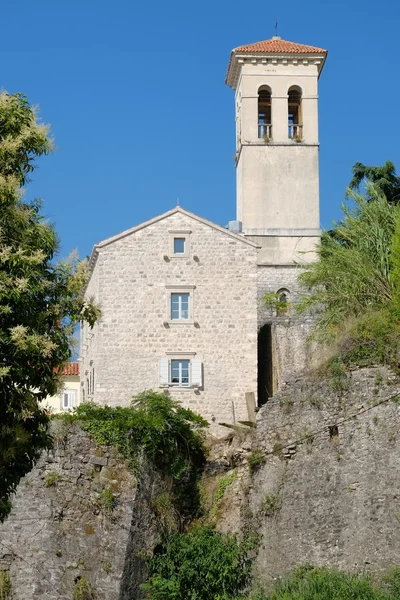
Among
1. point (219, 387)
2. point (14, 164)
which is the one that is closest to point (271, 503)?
point (219, 387)

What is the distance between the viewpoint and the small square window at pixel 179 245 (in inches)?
1539

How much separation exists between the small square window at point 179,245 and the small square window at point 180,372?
12.4ft

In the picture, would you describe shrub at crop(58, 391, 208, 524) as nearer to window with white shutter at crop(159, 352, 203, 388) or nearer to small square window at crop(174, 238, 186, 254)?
window with white shutter at crop(159, 352, 203, 388)

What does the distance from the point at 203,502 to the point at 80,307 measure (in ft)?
48.6

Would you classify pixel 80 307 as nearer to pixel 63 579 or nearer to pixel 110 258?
pixel 63 579

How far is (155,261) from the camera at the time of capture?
3888 centimetres

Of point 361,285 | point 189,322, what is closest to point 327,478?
point 361,285

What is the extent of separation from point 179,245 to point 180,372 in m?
4.37

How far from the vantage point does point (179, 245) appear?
128ft

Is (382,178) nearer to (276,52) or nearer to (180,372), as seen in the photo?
(276,52)

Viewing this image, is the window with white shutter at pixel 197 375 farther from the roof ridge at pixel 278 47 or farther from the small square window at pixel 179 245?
the roof ridge at pixel 278 47

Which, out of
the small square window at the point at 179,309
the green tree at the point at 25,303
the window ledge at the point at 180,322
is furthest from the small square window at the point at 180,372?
the green tree at the point at 25,303

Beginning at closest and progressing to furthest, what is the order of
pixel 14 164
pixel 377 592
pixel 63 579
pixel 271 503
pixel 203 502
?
1. pixel 14 164
2. pixel 377 592
3. pixel 63 579
4. pixel 271 503
5. pixel 203 502

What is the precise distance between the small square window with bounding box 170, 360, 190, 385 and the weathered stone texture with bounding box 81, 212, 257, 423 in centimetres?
33
